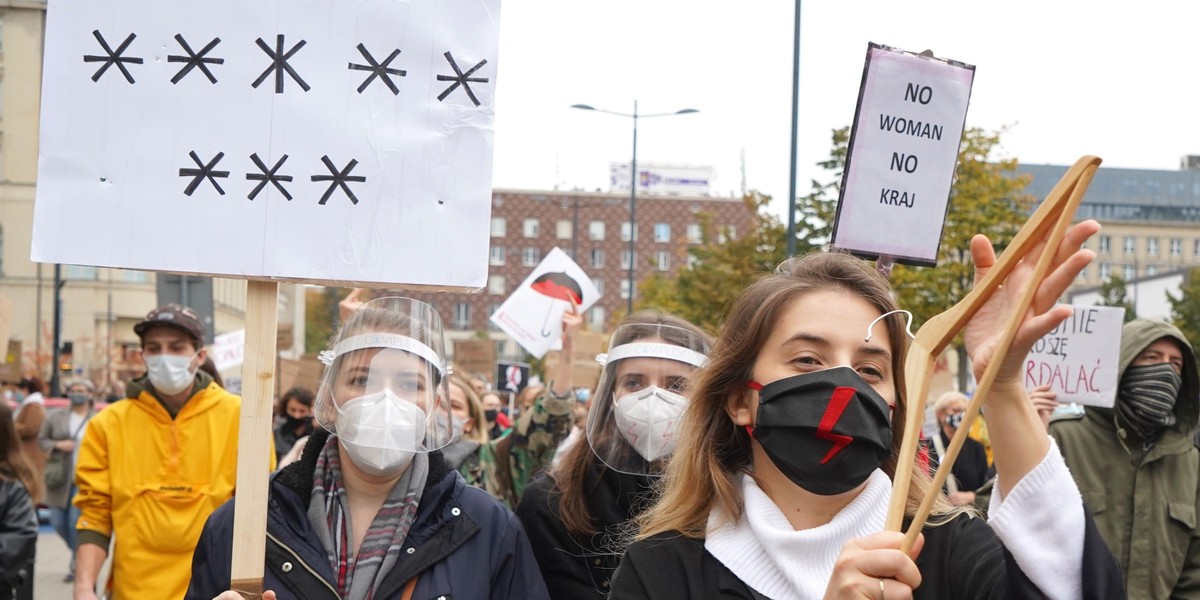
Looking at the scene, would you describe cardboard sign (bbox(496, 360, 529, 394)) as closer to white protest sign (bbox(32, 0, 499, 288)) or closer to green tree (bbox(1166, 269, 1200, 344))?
white protest sign (bbox(32, 0, 499, 288))

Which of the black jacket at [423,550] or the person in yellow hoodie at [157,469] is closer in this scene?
the black jacket at [423,550]

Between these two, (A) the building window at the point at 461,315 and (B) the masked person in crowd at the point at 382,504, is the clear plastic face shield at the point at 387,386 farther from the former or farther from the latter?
(A) the building window at the point at 461,315

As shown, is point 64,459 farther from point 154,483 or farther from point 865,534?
point 865,534

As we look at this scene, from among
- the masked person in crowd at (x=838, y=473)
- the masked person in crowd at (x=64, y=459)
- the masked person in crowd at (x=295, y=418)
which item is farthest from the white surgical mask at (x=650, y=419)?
the masked person in crowd at (x=64, y=459)

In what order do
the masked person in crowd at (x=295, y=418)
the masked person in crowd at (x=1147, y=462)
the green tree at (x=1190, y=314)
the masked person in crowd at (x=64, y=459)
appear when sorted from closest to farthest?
the masked person in crowd at (x=1147, y=462)
the masked person in crowd at (x=295, y=418)
the masked person in crowd at (x=64, y=459)
the green tree at (x=1190, y=314)

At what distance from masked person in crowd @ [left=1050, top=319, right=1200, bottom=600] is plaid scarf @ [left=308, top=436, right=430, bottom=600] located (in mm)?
2813

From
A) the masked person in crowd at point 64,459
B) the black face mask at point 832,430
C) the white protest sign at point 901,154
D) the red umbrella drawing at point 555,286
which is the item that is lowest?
the masked person in crowd at point 64,459

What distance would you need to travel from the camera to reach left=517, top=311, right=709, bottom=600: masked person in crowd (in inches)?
171

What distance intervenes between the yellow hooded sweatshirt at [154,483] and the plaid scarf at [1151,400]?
3.93 metres

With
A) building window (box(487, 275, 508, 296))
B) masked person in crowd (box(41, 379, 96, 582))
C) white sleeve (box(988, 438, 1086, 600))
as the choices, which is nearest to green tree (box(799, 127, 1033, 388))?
masked person in crowd (box(41, 379, 96, 582))

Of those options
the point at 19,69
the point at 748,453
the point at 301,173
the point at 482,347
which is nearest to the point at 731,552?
the point at 748,453

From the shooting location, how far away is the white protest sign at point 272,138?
10.2ft

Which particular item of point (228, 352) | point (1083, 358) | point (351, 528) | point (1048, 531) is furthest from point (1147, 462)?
point (228, 352)

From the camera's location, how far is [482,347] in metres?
16.2
